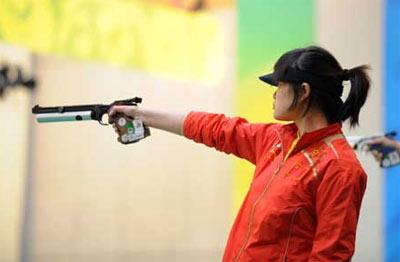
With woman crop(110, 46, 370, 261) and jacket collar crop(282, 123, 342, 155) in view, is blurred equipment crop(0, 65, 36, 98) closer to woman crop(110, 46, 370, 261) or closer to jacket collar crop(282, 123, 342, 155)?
woman crop(110, 46, 370, 261)

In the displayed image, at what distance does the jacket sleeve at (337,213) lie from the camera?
186 centimetres

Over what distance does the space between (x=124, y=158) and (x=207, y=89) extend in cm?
64

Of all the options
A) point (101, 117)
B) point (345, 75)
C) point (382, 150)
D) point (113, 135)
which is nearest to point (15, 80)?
point (113, 135)

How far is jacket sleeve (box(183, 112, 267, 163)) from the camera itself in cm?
223

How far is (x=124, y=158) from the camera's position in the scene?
164 inches

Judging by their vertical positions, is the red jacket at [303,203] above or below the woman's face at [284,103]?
below

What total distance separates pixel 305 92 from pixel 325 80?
7 cm

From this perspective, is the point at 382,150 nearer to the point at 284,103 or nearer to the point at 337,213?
the point at 284,103

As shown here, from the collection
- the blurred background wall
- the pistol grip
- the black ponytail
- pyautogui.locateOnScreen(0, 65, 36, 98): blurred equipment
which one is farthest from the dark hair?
pyautogui.locateOnScreen(0, 65, 36, 98): blurred equipment

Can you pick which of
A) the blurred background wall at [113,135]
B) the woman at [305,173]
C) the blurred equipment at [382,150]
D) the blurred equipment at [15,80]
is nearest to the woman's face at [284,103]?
the woman at [305,173]

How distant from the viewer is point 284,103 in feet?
6.75

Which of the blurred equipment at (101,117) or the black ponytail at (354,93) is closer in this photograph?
the black ponytail at (354,93)

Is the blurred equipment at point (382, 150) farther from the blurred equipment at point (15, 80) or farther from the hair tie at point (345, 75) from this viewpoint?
the blurred equipment at point (15, 80)

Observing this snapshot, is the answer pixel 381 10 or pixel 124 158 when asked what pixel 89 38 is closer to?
pixel 124 158
